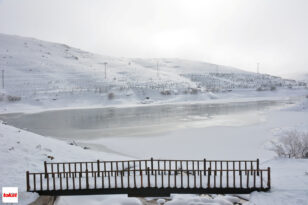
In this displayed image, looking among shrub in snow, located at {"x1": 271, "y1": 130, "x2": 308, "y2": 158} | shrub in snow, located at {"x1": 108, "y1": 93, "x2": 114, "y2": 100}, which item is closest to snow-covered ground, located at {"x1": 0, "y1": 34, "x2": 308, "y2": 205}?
shrub in snow, located at {"x1": 108, "y1": 93, "x2": 114, "y2": 100}

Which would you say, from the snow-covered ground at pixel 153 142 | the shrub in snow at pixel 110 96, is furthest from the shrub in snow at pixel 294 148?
the shrub in snow at pixel 110 96

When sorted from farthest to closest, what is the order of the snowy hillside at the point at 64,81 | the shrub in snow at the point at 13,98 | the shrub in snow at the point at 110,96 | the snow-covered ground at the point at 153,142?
the shrub in snow at the point at 110,96 → the snowy hillside at the point at 64,81 → the shrub in snow at the point at 13,98 → the snow-covered ground at the point at 153,142

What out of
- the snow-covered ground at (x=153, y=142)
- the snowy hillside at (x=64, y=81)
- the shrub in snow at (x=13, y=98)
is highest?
the snowy hillside at (x=64, y=81)

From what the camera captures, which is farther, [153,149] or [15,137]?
[153,149]

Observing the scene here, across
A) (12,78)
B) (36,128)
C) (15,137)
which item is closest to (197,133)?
(15,137)

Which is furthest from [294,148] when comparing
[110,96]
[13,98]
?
[13,98]

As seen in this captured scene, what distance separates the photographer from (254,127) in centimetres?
2858

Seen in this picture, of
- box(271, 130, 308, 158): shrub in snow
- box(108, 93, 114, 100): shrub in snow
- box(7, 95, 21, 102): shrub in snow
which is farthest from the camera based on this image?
box(108, 93, 114, 100): shrub in snow

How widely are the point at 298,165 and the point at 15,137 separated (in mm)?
15545

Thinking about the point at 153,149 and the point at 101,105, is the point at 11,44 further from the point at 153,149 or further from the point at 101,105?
the point at 153,149

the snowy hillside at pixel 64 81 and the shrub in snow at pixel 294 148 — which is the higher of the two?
the snowy hillside at pixel 64 81

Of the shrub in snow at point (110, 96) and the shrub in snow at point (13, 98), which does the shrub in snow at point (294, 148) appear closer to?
the shrub in snow at point (110, 96)

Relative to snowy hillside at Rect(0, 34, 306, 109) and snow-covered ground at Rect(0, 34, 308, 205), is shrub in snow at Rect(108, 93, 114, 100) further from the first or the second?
snow-covered ground at Rect(0, 34, 308, 205)

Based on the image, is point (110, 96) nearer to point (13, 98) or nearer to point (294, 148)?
point (13, 98)
